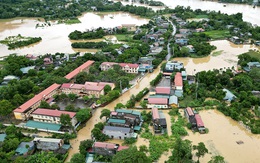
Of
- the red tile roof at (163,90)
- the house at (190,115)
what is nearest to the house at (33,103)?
the red tile roof at (163,90)

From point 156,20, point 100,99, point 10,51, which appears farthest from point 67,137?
point 156,20

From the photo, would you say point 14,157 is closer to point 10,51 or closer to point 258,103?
point 258,103

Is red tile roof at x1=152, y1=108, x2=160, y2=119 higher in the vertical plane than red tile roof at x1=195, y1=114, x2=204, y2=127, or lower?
higher

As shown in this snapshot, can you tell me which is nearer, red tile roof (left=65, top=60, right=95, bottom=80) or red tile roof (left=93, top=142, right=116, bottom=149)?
red tile roof (left=93, top=142, right=116, bottom=149)

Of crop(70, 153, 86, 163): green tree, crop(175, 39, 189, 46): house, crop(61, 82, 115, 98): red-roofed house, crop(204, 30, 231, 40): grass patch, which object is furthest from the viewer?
crop(204, 30, 231, 40): grass patch

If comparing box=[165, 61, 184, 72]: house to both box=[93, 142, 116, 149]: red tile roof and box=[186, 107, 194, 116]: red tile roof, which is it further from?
box=[93, 142, 116, 149]: red tile roof

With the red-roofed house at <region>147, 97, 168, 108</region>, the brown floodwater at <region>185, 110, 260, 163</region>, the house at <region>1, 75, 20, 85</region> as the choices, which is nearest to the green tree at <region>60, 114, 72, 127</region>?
the red-roofed house at <region>147, 97, 168, 108</region>

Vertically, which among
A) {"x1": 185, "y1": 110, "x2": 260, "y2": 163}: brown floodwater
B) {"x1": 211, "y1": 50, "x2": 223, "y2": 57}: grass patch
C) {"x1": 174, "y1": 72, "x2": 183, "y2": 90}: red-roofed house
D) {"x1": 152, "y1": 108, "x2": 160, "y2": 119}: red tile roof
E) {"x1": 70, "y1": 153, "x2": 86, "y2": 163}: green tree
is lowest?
{"x1": 185, "y1": 110, "x2": 260, "y2": 163}: brown floodwater

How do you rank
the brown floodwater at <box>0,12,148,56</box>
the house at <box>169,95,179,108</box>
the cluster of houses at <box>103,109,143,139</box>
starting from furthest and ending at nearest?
the brown floodwater at <box>0,12,148,56</box>
the house at <box>169,95,179,108</box>
the cluster of houses at <box>103,109,143,139</box>
